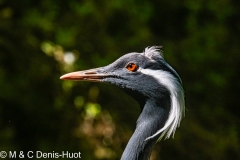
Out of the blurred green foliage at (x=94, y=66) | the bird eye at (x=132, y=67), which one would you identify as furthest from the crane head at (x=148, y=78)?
the blurred green foliage at (x=94, y=66)

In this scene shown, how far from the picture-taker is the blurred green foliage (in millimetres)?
7227

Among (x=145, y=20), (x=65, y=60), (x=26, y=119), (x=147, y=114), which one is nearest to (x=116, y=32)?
(x=145, y=20)

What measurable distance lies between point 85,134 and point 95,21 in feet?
5.10

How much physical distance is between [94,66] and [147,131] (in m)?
3.38

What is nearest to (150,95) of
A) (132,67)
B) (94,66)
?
(132,67)

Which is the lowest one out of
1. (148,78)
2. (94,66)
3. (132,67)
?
(148,78)

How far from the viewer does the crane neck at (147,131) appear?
3.95 meters

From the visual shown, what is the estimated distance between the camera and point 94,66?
23.8 ft

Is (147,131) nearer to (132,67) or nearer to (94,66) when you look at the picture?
(132,67)

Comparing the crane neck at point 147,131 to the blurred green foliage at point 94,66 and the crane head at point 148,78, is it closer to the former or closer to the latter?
the crane head at point 148,78

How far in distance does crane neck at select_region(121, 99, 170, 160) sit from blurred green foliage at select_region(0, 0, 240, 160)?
124 inches

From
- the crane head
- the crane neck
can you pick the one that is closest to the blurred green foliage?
the crane head

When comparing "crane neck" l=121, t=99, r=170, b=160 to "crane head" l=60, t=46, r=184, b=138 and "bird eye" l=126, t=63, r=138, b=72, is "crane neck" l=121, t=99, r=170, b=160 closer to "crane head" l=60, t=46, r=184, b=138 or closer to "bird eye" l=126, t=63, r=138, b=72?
"crane head" l=60, t=46, r=184, b=138

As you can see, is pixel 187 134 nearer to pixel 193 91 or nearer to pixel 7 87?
pixel 193 91
